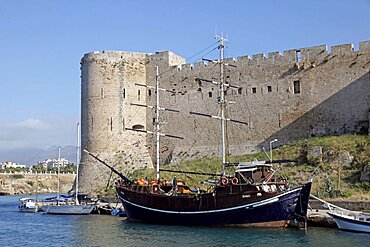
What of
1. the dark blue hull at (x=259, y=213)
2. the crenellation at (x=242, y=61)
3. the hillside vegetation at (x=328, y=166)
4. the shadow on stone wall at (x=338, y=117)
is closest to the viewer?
the dark blue hull at (x=259, y=213)

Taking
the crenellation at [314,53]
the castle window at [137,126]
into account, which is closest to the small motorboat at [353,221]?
the crenellation at [314,53]

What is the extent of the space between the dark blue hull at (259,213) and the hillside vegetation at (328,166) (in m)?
2.11

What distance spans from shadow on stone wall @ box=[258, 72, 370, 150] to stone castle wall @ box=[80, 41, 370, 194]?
4cm

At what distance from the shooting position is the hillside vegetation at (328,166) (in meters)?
20.1

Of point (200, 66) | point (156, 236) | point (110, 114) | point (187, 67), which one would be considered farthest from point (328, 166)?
point (110, 114)

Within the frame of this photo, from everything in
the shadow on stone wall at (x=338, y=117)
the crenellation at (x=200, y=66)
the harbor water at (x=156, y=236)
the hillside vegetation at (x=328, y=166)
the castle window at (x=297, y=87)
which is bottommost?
the harbor water at (x=156, y=236)

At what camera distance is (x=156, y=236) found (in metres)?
17.3

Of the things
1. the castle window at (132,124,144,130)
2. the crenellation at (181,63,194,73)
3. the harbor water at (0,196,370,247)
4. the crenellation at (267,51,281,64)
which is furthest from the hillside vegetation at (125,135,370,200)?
the crenellation at (181,63,194,73)

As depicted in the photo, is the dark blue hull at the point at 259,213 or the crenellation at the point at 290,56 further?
the crenellation at the point at 290,56

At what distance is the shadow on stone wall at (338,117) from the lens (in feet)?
79.9

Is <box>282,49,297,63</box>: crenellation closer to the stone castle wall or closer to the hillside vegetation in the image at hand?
the stone castle wall

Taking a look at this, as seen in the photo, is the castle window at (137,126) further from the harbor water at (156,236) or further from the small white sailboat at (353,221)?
the small white sailboat at (353,221)

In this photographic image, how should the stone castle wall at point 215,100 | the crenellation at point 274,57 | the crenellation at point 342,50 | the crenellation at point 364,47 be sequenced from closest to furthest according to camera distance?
the crenellation at point 364,47 → the crenellation at point 342,50 → the stone castle wall at point 215,100 → the crenellation at point 274,57

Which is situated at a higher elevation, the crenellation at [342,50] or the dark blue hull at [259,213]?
the crenellation at [342,50]
